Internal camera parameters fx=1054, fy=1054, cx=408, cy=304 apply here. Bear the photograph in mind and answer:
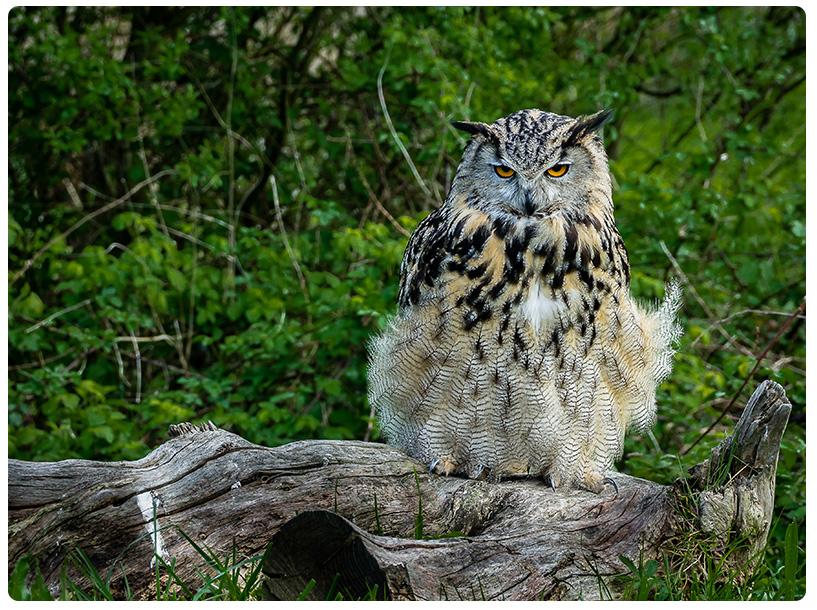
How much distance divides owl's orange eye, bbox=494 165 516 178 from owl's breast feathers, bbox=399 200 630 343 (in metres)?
0.12

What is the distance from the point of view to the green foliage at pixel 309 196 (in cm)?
408

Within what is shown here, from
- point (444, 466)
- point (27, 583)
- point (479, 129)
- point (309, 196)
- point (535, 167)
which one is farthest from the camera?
point (309, 196)

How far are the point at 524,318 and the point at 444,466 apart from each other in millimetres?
525

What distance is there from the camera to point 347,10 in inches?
202

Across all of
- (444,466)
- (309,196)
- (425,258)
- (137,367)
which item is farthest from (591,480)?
(137,367)

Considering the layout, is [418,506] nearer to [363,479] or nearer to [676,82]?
[363,479]

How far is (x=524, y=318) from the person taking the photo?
9.46 feet

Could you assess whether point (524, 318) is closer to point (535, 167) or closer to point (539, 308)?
point (539, 308)

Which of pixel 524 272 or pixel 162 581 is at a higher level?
pixel 524 272

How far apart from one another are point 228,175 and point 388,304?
1.52 meters

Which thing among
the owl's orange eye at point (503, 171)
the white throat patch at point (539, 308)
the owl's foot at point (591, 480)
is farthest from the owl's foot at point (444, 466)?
the owl's orange eye at point (503, 171)

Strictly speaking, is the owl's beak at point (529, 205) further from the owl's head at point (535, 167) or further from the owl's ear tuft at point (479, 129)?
the owl's ear tuft at point (479, 129)

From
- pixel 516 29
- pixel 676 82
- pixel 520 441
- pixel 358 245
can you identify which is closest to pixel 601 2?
pixel 516 29

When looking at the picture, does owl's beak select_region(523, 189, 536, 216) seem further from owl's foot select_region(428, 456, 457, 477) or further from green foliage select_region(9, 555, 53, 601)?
green foliage select_region(9, 555, 53, 601)
